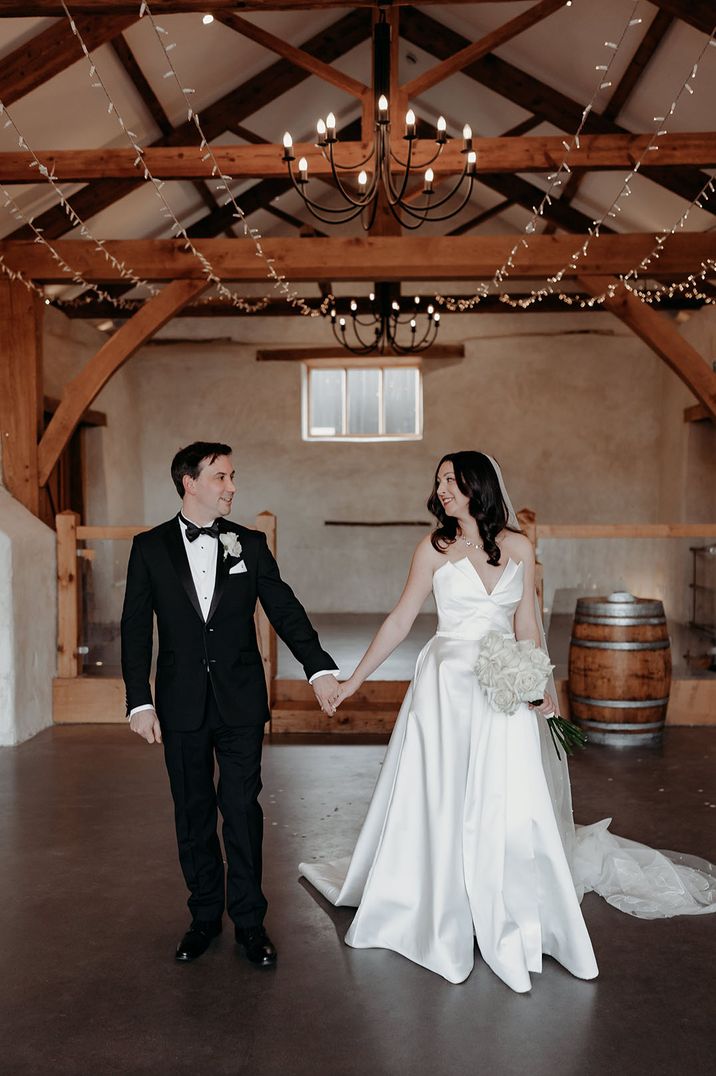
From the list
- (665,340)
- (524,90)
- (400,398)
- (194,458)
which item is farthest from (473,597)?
(400,398)

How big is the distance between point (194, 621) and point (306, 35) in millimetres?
6833

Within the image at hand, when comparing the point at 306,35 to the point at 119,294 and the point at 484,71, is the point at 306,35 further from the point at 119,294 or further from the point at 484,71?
the point at 119,294

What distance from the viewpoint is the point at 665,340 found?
727 centimetres

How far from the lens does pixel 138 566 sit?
3.12 m

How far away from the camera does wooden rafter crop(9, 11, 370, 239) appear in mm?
8141

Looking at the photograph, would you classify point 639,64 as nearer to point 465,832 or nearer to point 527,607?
point 527,607

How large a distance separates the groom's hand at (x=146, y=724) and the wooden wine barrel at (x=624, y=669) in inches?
137

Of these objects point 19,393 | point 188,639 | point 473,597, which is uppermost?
point 19,393

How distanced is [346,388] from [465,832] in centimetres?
1008

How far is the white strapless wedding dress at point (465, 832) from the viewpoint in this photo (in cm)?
302

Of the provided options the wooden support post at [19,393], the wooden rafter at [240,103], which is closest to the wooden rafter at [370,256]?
the wooden support post at [19,393]

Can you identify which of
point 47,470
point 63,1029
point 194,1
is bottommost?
point 63,1029

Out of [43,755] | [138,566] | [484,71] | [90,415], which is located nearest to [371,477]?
[90,415]

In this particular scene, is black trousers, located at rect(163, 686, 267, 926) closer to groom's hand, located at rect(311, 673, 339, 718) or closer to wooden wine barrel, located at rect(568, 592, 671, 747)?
groom's hand, located at rect(311, 673, 339, 718)
